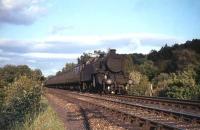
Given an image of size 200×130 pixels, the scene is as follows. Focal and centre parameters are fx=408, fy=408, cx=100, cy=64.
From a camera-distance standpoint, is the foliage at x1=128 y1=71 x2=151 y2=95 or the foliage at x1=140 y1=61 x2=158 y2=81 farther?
the foliage at x1=140 y1=61 x2=158 y2=81

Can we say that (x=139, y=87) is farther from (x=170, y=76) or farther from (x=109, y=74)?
(x=109, y=74)

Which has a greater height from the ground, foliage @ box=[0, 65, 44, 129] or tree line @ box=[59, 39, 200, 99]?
tree line @ box=[59, 39, 200, 99]

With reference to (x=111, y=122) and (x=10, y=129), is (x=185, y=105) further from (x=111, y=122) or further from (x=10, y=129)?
(x=10, y=129)

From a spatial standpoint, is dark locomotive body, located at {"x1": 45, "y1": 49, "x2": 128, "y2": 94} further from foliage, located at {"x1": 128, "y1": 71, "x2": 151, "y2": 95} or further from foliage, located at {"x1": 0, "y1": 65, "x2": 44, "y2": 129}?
foliage, located at {"x1": 0, "y1": 65, "x2": 44, "y2": 129}

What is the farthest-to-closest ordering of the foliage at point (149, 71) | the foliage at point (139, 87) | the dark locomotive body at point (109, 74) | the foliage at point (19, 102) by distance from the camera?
the foliage at point (149, 71)
the foliage at point (139, 87)
the dark locomotive body at point (109, 74)
the foliage at point (19, 102)

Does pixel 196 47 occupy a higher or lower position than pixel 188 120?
higher

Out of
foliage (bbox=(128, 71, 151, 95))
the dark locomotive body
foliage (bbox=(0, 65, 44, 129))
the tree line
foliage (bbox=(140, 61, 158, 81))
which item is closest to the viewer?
foliage (bbox=(0, 65, 44, 129))

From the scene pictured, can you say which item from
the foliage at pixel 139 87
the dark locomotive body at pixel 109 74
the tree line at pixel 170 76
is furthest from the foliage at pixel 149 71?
the dark locomotive body at pixel 109 74

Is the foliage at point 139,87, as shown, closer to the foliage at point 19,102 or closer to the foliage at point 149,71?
the foliage at point 19,102

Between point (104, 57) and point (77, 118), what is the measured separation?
18561 millimetres

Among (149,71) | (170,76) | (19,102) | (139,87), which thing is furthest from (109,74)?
(149,71)

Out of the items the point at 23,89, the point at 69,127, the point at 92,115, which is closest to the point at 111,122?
the point at 69,127

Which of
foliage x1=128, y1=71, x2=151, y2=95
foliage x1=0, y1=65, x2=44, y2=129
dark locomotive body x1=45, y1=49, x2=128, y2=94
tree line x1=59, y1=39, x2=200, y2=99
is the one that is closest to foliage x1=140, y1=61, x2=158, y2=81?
tree line x1=59, y1=39, x2=200, y2=99

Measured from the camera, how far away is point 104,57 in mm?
35000
